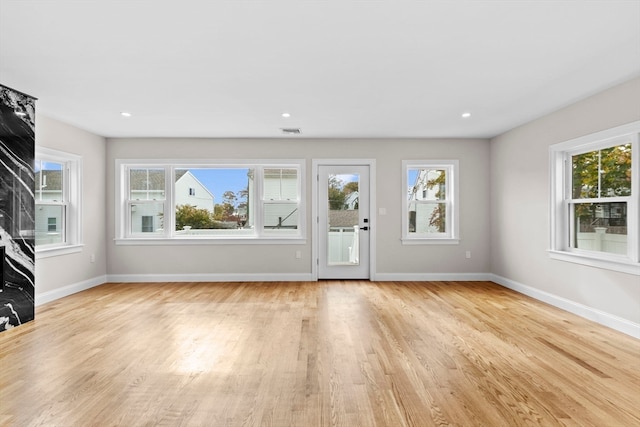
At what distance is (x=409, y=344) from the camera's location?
10.6ft

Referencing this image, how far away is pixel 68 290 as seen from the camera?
17.1 feet

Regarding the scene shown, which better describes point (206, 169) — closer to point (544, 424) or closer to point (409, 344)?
point (409, 344)

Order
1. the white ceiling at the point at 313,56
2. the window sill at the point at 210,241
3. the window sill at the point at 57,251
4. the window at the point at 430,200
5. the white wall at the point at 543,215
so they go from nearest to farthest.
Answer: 1. the white ceiling at the point at 313,56
2. the white wall at the point at 543,215
3. the window sill at the point at 57,251
4. the window sill at the point at 210,241
5. the window at the point at 430,200

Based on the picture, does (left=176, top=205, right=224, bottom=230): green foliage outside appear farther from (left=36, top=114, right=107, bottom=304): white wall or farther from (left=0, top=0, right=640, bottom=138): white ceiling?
(left=0, top=0, right=640, bottom=138): white ceiling

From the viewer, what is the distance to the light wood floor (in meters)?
2.12

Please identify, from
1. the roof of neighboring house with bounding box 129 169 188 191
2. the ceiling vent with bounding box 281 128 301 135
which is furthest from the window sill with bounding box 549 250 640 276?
the roof of neighboring house with bounding box 129 169 188 191

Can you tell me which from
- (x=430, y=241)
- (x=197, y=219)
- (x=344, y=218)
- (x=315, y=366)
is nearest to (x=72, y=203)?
(x=197, y=219)

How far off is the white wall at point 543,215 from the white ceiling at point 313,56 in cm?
26

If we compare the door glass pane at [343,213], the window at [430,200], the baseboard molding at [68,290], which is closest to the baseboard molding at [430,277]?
the door glass pane at [343,213]

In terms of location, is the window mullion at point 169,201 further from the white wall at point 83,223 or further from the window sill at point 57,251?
the window sill at point 57,251

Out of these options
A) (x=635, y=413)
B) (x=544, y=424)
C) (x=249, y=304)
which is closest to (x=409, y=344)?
(x=544, y=424)

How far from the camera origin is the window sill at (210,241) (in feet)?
20.1

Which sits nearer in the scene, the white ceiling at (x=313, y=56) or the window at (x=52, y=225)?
the white ceiling at (x=313, y=56)

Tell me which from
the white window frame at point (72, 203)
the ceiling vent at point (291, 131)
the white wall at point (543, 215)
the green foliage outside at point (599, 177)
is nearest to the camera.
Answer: the white wall at point (543, 215)
